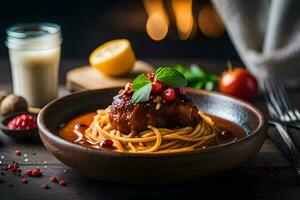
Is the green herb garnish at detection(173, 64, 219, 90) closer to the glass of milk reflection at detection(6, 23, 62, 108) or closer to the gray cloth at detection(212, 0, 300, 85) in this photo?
the gray cloth at detection(212, 0, 300, 85)

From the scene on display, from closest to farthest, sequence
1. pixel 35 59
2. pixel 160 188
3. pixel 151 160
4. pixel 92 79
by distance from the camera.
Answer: pixel 151 160 < pixel 160 188 < pixel 35 59 < pixel 92 79

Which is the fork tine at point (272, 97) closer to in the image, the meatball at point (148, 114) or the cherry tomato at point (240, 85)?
the cherry tomato at point (240, 85)

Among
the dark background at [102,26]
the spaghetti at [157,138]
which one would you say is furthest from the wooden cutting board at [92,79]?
the spaghetti at [157,138]

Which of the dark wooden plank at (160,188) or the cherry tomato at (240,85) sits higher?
the dark wooden plank at (160,188)

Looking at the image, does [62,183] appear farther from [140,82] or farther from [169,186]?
[140,82]

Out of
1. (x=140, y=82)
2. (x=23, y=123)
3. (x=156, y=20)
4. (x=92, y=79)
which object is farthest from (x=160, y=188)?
(x=156, y=20)

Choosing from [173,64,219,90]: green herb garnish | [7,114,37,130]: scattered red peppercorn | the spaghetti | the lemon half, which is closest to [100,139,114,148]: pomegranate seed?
the spaghetti

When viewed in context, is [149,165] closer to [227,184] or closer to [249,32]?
[227,184]

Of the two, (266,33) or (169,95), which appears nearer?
(169,95)
